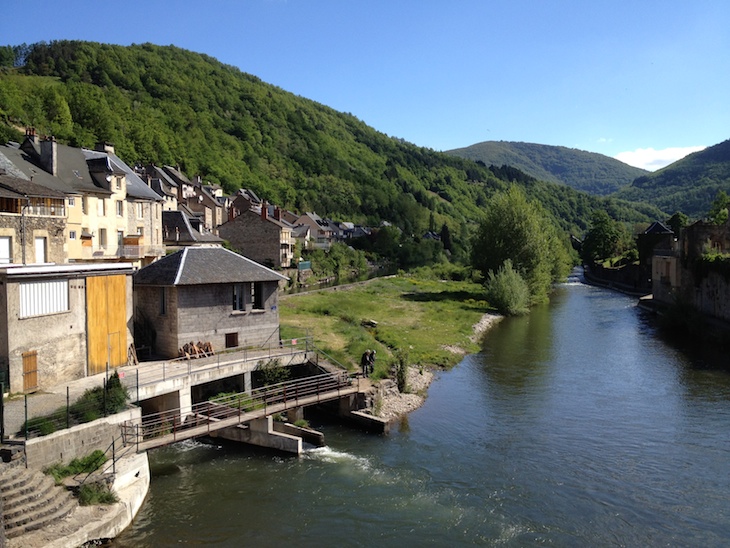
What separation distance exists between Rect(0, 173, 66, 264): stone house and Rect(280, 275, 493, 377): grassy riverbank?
1069 centimetres

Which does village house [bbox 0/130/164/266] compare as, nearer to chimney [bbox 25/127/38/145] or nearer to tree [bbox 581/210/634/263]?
chimney [bbox 25/127/38/145]

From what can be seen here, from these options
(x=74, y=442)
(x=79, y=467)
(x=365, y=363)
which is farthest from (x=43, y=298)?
(x=365, y=363)

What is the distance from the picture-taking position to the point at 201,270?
2527cm

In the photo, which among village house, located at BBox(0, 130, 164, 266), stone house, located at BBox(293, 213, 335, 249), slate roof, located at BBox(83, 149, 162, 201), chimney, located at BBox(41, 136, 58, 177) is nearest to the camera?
village house, located at BBox(0, 130, 164, 266)

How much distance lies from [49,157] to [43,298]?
20740 millimetres

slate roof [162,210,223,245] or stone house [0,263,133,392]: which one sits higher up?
slate roof [162,210,223,245]

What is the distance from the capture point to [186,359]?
24.0 meters

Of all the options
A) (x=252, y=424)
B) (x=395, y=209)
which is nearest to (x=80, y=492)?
(x=252, y=424)

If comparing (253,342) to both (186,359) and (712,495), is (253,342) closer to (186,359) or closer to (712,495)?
(186,359)

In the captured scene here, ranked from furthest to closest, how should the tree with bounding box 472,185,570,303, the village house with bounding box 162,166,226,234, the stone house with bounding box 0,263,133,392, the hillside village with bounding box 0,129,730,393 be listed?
the village house with bounding box 162,166,226,234 → the tree with bounding box 472,185,570,303 → the hillside village with bounding box 0,129,730,393 → the stone house with bounding box 0,263,133,392

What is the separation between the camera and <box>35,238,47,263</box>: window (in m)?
24.7

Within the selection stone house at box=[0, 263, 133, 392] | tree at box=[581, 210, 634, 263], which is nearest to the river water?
stone house at box=[0, 263, 133, 392]

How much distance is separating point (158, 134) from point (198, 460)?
369 feet

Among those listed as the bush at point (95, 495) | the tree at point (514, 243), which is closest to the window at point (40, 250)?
the bush at point (95, 495)
